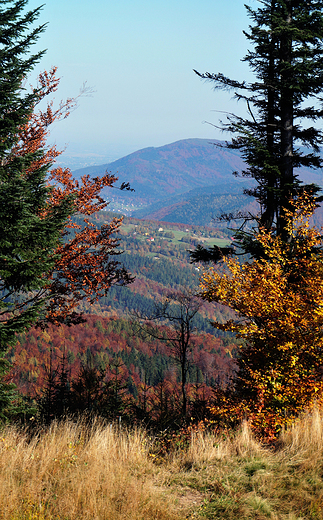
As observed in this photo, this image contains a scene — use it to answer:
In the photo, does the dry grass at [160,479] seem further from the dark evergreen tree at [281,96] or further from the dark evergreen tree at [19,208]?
the dark evergreen tree at [281,96]

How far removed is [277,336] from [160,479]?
14.4 ft

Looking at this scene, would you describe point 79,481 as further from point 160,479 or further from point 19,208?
point 19,208

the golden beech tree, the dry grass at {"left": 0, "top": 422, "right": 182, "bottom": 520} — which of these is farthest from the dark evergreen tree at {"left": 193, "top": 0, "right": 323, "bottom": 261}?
the dry grass at {"left": 0, "top": 422, "right": 182, "bottom": 520}

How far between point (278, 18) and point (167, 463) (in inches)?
468

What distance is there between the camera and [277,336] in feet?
26.2

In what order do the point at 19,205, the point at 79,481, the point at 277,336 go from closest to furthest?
the point at 79,481 → the point at 19,205 → the point at 277,336

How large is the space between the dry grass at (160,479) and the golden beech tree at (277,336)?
164 centimetres

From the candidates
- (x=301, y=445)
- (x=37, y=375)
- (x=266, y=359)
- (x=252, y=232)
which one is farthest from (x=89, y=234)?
(x=37, y=375)

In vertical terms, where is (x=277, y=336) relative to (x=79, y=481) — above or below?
above

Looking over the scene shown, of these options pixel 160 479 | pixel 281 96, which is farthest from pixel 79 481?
pixel 281 96

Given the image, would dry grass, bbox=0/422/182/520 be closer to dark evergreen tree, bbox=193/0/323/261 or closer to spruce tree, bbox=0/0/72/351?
spruce tree, bbox=0/0/72/351

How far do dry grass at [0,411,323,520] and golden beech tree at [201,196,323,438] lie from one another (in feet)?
5.39

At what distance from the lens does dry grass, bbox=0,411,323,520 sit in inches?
146

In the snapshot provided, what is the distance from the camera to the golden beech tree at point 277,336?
733 cm
